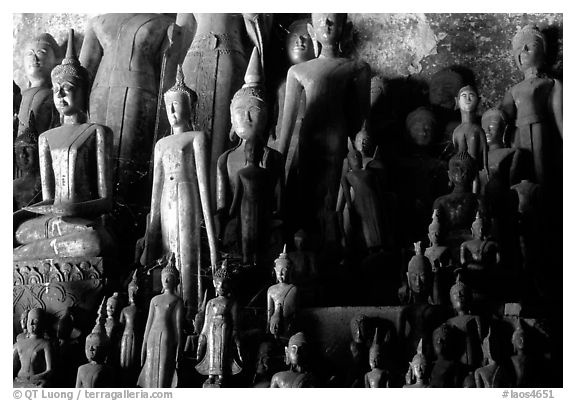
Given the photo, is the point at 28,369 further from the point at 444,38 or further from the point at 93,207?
the point at 444,38

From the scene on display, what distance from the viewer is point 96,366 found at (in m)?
8.32

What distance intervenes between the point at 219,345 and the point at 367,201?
213 centimetres

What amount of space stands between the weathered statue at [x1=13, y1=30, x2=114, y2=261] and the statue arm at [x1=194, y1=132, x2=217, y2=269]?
2.20 feet

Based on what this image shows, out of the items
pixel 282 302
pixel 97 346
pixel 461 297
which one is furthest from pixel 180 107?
pixel 461 297

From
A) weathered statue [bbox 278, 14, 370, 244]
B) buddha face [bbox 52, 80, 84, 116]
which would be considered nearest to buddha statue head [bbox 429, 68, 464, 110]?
weathered statue [bbox 278, 14, 370, 244]

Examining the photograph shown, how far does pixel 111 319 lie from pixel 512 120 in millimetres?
3656

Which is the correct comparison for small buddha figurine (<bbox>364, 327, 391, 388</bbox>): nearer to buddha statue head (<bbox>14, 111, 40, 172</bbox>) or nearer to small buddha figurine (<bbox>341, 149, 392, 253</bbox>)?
small buddha figurine (<bbox>341, 149, 392, 253</bbox>)

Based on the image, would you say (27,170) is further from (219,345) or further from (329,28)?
(219,345)

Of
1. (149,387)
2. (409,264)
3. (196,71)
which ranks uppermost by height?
(196,71)

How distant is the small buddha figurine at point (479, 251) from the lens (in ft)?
29.1

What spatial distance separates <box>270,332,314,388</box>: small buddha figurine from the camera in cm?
792
